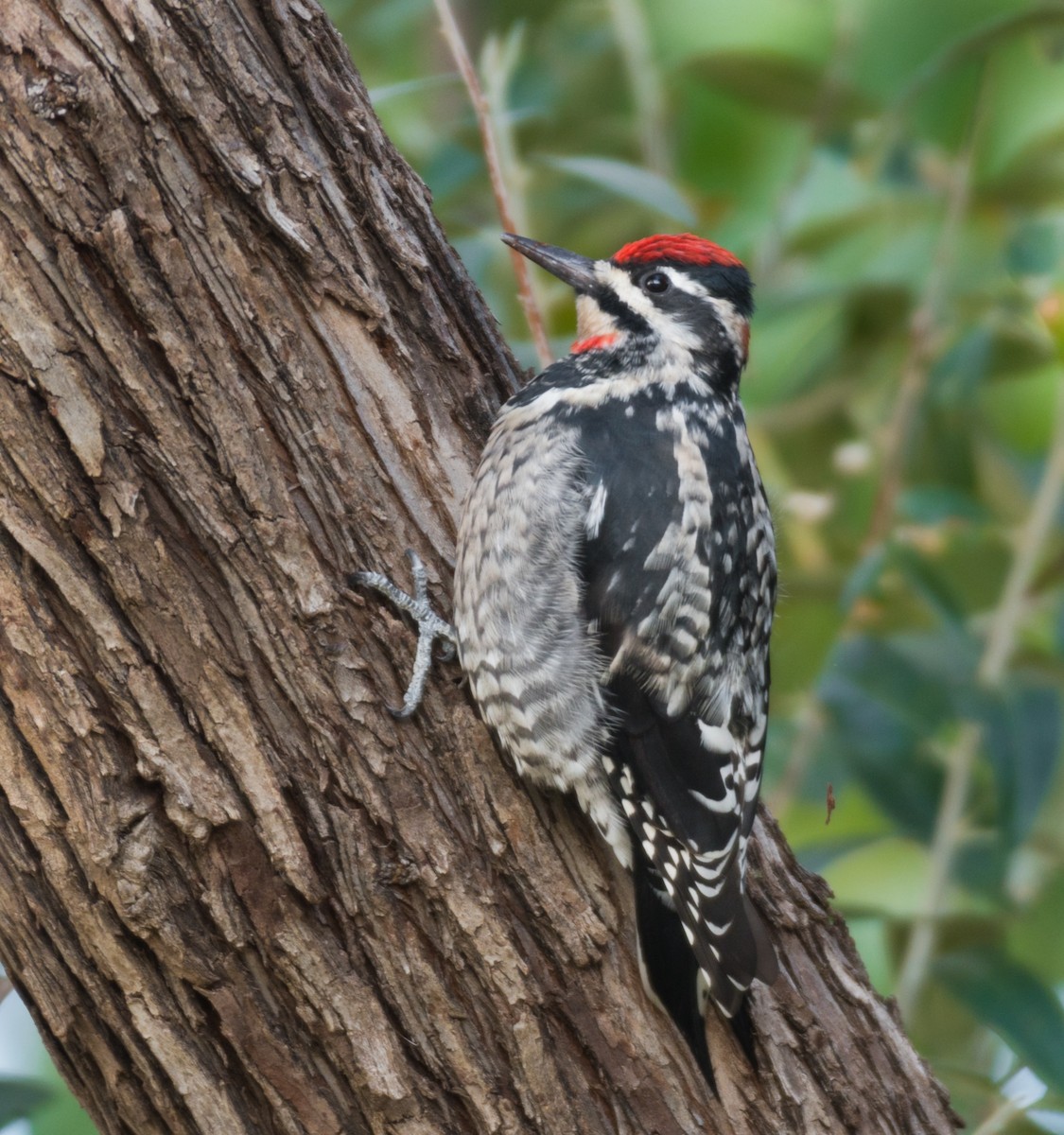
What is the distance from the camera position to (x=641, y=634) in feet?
7.65

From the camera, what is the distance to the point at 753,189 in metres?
4.04

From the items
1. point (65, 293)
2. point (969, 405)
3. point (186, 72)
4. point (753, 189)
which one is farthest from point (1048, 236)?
point (65, 293)

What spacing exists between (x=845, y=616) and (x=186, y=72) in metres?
2.03

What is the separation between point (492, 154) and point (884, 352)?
5.77 feet

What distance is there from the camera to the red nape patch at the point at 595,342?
109 inches

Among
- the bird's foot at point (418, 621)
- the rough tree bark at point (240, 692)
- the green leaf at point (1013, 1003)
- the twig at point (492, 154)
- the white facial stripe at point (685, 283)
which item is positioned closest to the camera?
the rough tree bark at point (240, 692)

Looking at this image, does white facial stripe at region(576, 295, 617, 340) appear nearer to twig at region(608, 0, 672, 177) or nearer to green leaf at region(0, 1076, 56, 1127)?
twig at region(608, 0, 672, 177)

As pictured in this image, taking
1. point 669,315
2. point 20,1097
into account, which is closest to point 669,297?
point 669,315

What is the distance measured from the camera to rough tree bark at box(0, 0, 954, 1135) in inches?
70.9

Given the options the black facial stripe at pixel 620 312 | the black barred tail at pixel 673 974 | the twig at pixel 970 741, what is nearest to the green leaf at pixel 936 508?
the twig at pixel 970 741

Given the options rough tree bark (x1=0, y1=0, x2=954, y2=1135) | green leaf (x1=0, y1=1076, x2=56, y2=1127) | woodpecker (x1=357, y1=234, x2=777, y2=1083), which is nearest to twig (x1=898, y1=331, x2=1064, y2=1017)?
woodpecker (x1=357, y1=234, x2=777, y2=1083)

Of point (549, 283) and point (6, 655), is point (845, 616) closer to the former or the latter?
point (549, 283)

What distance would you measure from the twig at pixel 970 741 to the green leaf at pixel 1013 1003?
0.08 m

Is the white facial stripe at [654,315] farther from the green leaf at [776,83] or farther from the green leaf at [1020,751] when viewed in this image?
the green leaf at [1020,751]
